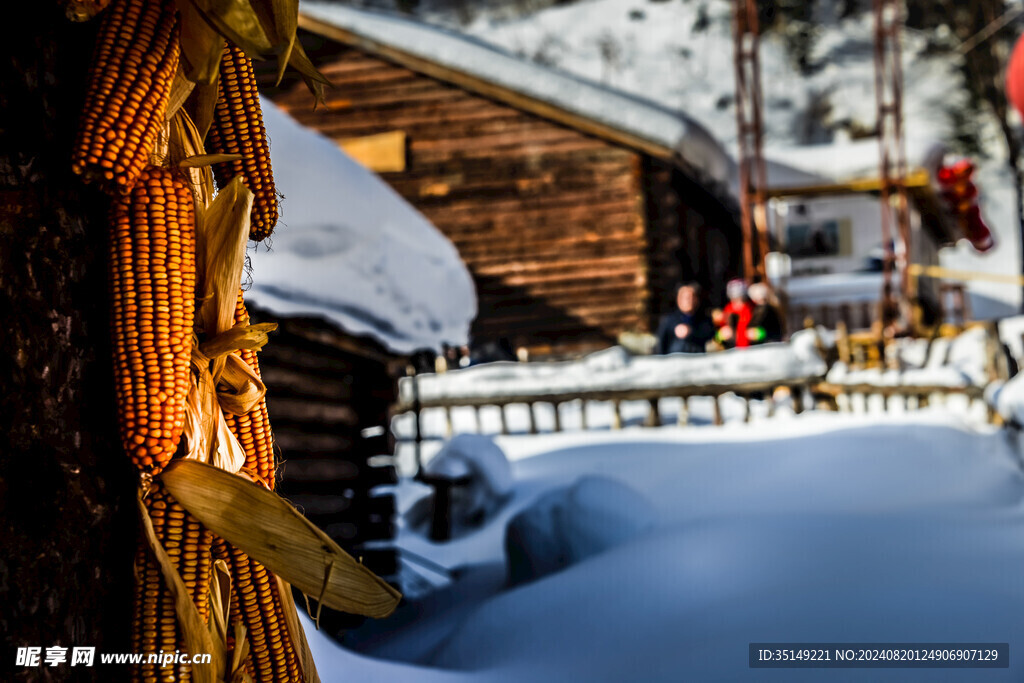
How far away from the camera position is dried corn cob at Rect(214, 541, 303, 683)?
1539 mm

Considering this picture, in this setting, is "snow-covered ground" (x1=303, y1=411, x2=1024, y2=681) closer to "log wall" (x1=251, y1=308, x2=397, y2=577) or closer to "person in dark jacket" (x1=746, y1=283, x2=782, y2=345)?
"log wall" (x1=251, y1=308, x2=397, y2=577)

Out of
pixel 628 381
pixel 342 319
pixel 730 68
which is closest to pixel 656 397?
pixel 628 381

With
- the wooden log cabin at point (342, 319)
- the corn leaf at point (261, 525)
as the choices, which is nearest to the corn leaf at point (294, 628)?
the corn leaf at point (261, 525)

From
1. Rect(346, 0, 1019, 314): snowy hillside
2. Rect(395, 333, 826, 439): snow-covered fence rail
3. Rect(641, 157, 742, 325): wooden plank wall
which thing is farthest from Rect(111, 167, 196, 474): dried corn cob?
Rect(346, 0, 1019, 314): snowy hillside

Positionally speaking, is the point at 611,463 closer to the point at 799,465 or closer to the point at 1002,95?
the point at 799,465

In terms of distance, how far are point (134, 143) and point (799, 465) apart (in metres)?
6.25

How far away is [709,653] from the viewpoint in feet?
11.1

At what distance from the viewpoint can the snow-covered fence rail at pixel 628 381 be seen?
1105 cm

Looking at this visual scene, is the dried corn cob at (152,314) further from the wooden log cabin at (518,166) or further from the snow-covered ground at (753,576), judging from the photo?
the wooden log cabin at (518,166)

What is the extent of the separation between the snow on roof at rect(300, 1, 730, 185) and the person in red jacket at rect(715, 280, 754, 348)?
283 cm

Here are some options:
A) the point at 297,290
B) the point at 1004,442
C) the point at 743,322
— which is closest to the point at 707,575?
the point at 297,290

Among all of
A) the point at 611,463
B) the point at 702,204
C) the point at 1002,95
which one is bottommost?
the point at 611,463

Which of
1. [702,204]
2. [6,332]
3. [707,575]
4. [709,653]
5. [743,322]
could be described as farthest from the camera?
[702,204]

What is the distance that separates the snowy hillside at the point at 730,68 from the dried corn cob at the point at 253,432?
3824 centimetres
